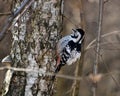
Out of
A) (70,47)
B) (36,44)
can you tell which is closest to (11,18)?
(36,44)

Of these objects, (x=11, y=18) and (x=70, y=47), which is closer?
(x=11, y=18)

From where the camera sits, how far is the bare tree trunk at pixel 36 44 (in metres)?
2.70

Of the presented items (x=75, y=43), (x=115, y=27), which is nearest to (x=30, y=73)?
(x=75, y=43)

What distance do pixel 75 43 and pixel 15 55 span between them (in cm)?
55

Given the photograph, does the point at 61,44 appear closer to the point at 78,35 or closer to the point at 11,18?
the point at 78,35

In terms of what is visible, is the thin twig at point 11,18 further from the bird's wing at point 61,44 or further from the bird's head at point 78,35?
the bird's head at point 78,35

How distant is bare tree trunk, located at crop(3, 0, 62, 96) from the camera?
270 centimetres

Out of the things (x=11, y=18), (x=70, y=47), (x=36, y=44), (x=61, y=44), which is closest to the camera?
(x=11, y=18)

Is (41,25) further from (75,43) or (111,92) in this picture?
(111,92)

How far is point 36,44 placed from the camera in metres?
2.71

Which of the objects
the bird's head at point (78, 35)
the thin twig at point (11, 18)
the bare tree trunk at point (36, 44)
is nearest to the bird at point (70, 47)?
the bird's head at point (78, 35)

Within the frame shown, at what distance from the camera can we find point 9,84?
9.24 feet

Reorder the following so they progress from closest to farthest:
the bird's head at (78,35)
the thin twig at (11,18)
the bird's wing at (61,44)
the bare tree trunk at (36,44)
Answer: the thin twig at (11,18), the bare tree trunk at (36,44), the bird's wing at (61,44), the bird's head at (78,35)

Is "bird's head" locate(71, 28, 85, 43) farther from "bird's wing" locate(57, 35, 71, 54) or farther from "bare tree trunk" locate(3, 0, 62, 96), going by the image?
"bare tree trunk" locate(3, 0, 62, 96)
